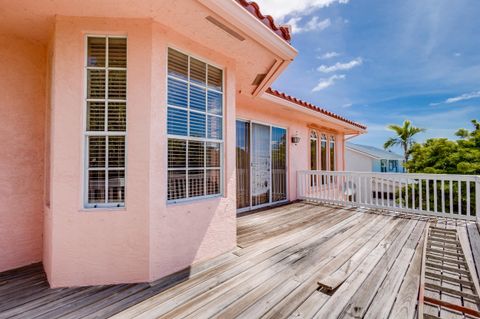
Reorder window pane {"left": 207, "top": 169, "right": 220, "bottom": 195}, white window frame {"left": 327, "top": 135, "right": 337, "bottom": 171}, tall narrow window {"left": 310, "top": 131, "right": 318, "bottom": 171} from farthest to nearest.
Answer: white window frame {"left": 327, "top": 135, "right": 337, "bottom": 171}, tall narrow window {"left": 310, "top": 131, "right": 318, "bottom": 171}, window pane {"left": 207, "top": 169, "right": 220, "bottom": 195}

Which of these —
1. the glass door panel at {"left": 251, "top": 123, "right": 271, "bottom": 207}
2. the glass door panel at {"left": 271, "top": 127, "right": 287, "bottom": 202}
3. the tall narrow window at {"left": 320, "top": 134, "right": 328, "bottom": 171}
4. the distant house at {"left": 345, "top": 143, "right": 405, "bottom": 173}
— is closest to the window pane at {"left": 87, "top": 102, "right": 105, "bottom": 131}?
the glass door panel at {"left": 251, "top": 123, "right": 271, "bottom": 207}

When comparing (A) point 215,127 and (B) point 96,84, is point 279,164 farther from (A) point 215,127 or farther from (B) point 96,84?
(B) point 96,84

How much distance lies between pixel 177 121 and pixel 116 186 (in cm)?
98

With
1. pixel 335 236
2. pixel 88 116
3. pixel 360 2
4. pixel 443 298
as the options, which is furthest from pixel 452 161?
pixel 88 116

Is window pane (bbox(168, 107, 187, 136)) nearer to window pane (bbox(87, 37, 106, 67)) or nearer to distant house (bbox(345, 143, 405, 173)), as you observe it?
window pane (bbox(87, 37, 106, 67))

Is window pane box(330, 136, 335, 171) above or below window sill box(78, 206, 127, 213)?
above

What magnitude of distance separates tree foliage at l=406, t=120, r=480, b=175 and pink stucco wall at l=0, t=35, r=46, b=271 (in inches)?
475

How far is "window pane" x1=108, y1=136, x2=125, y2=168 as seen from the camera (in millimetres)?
2195

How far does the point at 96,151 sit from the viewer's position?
2.18 meters

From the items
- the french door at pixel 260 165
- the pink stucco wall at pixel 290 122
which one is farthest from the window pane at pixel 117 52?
Result: the french door at pixel 260 165

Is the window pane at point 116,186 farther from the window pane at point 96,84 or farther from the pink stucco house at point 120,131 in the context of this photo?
the window pane at point 96,84

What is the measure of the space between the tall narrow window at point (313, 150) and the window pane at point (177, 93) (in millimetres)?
6216

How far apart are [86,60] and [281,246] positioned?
132 inches

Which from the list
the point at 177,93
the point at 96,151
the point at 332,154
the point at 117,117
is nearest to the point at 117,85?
the point at 117,117
